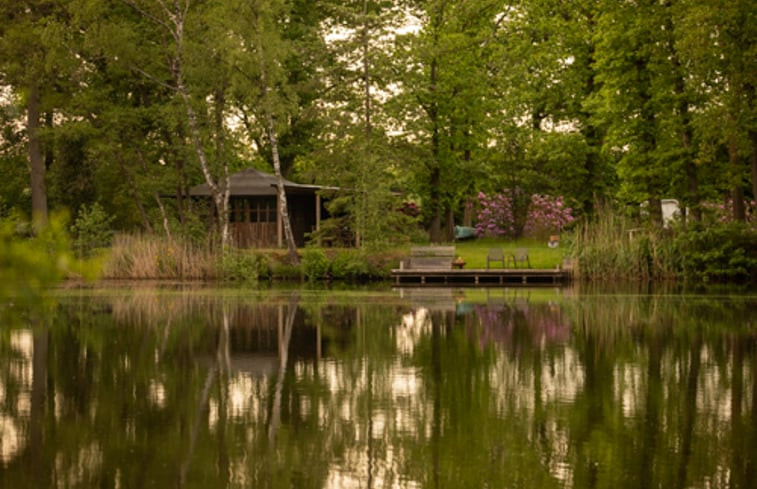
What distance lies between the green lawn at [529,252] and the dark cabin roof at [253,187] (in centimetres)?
770

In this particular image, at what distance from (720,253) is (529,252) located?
9993mm

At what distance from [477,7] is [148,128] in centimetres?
1700

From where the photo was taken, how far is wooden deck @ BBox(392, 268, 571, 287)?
125 ft

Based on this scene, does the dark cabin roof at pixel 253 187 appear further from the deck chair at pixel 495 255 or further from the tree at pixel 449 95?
the deck chair at pixel 495 255

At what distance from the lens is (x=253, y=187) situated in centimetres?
4900

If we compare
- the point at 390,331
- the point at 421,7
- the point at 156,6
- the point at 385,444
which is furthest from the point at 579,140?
the point at 385,444

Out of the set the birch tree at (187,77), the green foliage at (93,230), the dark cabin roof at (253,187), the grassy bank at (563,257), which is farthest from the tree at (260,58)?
the green foliage at (93,230)

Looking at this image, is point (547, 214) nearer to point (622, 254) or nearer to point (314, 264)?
point (622, 254)

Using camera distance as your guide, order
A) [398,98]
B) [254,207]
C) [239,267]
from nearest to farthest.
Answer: [239,267]
[398,98]
[254,207]

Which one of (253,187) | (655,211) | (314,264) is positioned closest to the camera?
(314,264)

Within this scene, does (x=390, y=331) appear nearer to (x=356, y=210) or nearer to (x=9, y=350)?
(x=9, y=350)

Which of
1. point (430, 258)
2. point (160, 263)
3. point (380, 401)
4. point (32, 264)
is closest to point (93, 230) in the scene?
point (160, 263)

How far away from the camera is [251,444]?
11.1 metres

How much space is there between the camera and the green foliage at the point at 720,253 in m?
37.0
